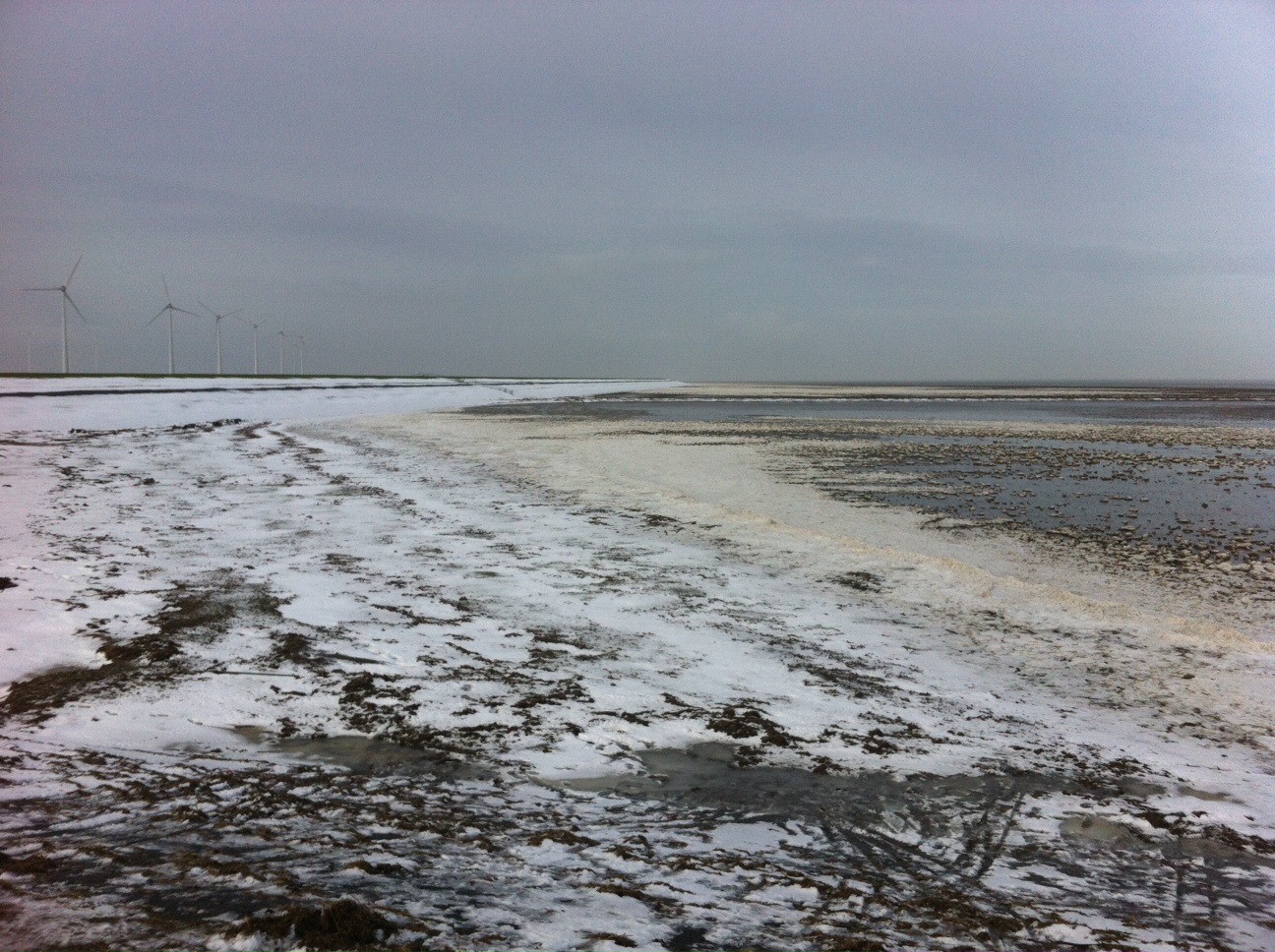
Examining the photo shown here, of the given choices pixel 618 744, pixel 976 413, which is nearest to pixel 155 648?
pixel 618 744

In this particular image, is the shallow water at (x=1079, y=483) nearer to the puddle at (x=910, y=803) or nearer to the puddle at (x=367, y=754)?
the puddle at (x=910, y=803)

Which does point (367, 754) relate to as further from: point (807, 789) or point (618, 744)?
point (807, 789)

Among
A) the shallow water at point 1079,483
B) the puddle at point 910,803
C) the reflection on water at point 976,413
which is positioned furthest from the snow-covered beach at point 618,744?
the reflection on water at point 976,413

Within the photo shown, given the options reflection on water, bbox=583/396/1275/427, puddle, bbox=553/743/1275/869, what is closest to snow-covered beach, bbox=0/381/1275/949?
puddle, bbox=553/743/1275/869

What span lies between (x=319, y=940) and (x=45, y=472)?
1585 centimetres

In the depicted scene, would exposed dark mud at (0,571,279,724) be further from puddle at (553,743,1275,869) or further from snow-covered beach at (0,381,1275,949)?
puddle at (553,743,1275,869)

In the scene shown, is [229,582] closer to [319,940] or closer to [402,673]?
[402,673]

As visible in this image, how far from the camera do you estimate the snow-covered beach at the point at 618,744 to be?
2811 millimetres

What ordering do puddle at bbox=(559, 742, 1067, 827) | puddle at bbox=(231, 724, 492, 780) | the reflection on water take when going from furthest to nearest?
the reflection on water
puddle at bbox=(231, 724, 492, 780)
puddle at bbox=(559, 742, 1067, 827)

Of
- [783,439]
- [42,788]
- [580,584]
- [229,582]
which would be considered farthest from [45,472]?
[783,439]

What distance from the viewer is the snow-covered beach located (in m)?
2.81

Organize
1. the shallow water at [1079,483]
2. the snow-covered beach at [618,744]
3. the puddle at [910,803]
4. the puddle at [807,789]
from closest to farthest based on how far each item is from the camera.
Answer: the snow-covered beach at [618,744]
the puddle at [910,803]
the puddle at [807,789]
the shallow water at [1079,483]

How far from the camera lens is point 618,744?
430 centimetres

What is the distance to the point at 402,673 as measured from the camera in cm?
518
